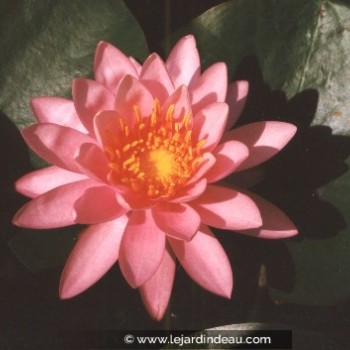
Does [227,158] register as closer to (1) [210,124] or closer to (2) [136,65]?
(1) [210,124]

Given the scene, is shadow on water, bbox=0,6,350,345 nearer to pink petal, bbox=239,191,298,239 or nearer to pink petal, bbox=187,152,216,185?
pink petal, bbox=239,191,298,239

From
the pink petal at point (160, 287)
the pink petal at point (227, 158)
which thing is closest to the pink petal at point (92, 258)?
the pink petal at point (160, 287)

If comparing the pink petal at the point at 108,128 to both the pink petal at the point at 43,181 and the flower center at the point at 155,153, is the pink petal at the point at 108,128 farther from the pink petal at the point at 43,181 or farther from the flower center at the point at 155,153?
the pink petal at the point at 43,181

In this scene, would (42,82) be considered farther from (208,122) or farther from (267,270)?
(267,270)

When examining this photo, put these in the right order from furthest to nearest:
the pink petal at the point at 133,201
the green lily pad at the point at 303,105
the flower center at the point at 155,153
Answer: the green lily pad at the point at 303,105
the flower center at the point at 155,153
the pink petal at the point at 133,201

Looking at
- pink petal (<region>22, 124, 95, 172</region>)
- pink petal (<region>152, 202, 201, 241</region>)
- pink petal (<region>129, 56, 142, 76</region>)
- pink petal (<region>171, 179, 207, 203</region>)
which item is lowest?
pink petal (<region>152, 202, 201, 241</region>)

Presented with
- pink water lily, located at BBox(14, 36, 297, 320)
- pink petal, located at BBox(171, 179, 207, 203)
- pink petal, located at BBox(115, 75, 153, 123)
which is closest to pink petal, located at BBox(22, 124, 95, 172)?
pink water lily, located at BBox(14, 36, 297, 320)
